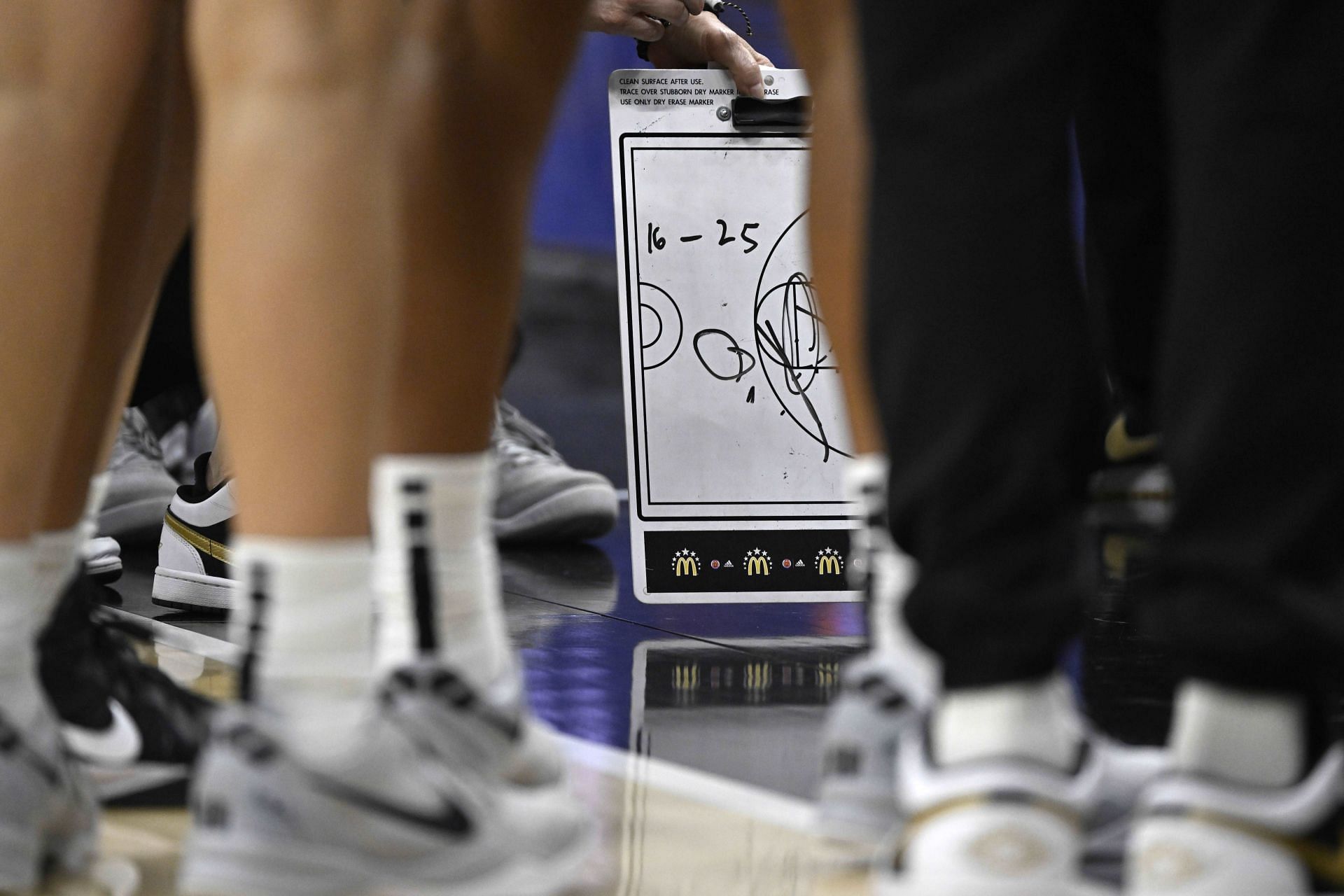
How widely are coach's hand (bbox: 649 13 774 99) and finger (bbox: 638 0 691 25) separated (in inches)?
0.7

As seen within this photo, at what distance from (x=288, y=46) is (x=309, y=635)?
0.30 meters

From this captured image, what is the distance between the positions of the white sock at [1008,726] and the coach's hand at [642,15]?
122 cm

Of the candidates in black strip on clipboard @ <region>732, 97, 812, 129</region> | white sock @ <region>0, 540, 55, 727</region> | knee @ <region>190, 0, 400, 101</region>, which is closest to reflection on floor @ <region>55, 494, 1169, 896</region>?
white sock @ <region>0, 540, 55, 727</region>

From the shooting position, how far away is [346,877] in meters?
0.78

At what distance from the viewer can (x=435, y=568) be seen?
0.95 meters

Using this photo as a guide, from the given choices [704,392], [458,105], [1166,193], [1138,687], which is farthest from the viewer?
[1166,193]

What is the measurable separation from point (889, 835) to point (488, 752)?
244mm

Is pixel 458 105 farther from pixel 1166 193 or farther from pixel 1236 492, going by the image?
pixel 1166 193

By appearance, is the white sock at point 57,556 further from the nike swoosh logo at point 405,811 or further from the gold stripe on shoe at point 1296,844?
the gold stripe on shoe at point 1296,844

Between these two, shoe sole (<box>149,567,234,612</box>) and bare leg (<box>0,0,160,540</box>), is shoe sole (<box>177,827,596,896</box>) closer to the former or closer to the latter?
bare leg (<box>0,0,160,540</box>)

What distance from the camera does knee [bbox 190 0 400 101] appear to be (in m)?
0.79

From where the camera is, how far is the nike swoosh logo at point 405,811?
776 millimetres

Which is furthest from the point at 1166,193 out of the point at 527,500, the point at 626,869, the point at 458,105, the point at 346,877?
the point at 346,877

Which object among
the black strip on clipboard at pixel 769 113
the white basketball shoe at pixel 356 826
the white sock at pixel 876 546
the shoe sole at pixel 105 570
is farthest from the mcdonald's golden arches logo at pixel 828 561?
the white basketball shoe at pixel 356 826
